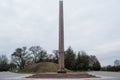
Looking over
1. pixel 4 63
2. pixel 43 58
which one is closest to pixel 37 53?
pixel 43 58

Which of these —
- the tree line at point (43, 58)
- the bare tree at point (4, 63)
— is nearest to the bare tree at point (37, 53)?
the tree line at point (43, 58)

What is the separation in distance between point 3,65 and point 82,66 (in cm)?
4213

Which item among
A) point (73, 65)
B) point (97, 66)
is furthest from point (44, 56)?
point (97, 66)

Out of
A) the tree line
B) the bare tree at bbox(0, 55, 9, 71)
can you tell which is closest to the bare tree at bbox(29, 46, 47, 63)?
the tree line

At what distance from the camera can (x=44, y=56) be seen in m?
106

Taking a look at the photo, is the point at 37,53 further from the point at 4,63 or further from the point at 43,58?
the point at 4,63

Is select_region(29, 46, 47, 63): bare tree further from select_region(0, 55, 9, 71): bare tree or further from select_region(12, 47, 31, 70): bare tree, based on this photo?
select_region(0, 55, 9, 71): bare tree

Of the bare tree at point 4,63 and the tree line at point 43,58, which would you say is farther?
the bare tree at point 4,63

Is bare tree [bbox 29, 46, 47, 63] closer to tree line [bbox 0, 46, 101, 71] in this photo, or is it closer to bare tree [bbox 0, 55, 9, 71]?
tree line [bbox 0, 46, 101, 71]

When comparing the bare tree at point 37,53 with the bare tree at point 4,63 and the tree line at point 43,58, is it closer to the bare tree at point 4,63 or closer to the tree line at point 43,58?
→ the tree line at point 43,58

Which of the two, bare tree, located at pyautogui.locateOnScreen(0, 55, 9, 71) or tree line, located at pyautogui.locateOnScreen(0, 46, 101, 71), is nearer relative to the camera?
tree line, located at pyautogui.locateOnScreen(0, 46, 101, 71)

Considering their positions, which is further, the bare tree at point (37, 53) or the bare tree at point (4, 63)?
the bare tree at point (4, 63)

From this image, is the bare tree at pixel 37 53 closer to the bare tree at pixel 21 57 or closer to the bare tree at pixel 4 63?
the bare tree at pixel 21 57

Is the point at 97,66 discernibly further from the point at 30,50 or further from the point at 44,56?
the point at 30,50
